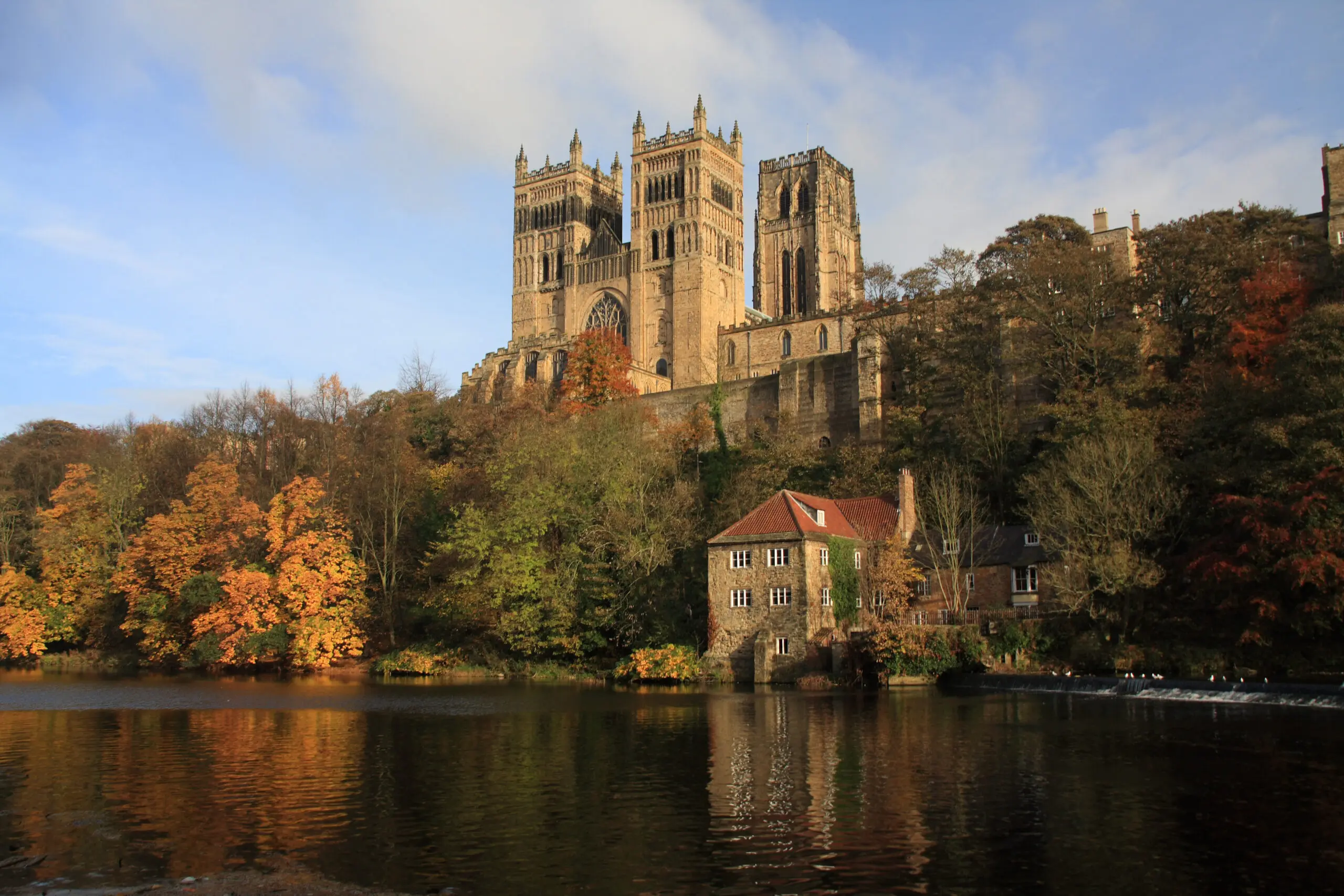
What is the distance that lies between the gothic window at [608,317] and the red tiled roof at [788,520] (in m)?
50.7

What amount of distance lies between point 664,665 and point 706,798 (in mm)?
21375

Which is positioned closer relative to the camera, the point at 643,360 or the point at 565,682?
the point at 565,682

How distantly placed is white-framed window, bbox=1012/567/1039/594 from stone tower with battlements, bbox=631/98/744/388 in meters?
46.6

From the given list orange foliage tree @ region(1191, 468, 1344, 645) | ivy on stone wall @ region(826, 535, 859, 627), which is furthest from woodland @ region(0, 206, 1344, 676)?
ivy on stone wall @ region(826, 535, 859, 627)

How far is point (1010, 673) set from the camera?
3425 cm

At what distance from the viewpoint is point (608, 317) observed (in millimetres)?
92125

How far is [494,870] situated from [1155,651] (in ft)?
84.4

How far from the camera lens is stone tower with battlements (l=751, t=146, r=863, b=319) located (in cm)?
9456

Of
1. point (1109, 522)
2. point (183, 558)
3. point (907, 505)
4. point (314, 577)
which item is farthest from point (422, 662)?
point (1109, 522)

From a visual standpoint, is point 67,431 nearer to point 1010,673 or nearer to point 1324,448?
point 1010,673

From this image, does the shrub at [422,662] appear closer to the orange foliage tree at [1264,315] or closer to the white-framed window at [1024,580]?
the white-framed window at [1024,580]

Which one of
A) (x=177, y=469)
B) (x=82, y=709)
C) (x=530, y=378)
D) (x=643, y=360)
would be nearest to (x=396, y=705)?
(x=82, y=709)

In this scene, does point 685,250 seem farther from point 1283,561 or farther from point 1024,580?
point 1283,561

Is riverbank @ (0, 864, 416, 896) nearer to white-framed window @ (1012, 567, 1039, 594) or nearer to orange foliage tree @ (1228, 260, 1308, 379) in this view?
white-framed window @ (1012, 567, 1039, 594)
